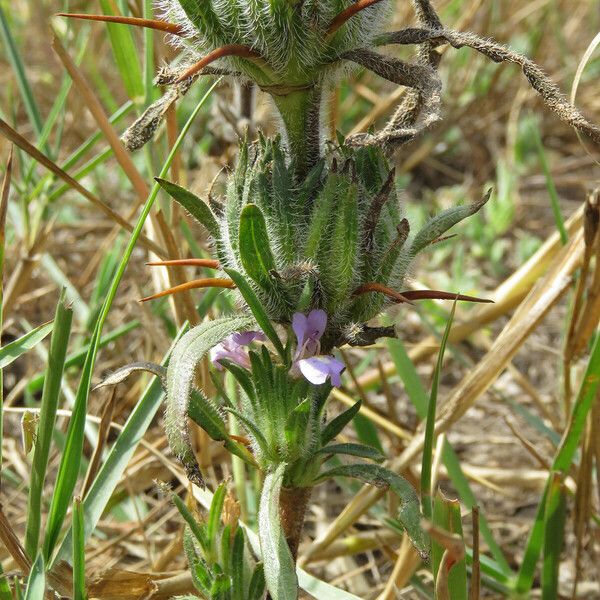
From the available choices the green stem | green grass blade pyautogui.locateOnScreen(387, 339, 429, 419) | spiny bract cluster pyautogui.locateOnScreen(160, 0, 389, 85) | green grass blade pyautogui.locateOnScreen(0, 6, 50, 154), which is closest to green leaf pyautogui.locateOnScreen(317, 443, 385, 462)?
the green stem

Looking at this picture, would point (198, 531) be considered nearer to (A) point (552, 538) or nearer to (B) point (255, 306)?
(B) point (255, 306)

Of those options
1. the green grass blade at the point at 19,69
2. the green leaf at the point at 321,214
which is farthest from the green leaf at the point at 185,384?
the green grass blade at the point at 19,69

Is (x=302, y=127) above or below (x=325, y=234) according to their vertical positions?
above

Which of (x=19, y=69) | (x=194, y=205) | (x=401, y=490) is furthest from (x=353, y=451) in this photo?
(x=19, y=69)

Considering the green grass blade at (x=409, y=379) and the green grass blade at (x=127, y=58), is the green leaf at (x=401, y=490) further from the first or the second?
the green grass blade at (x=127, y=58)

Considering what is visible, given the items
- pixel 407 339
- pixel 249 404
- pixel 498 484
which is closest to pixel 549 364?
pixel 407 339

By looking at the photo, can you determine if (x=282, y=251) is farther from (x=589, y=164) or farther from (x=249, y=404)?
(x=589, y=164)
